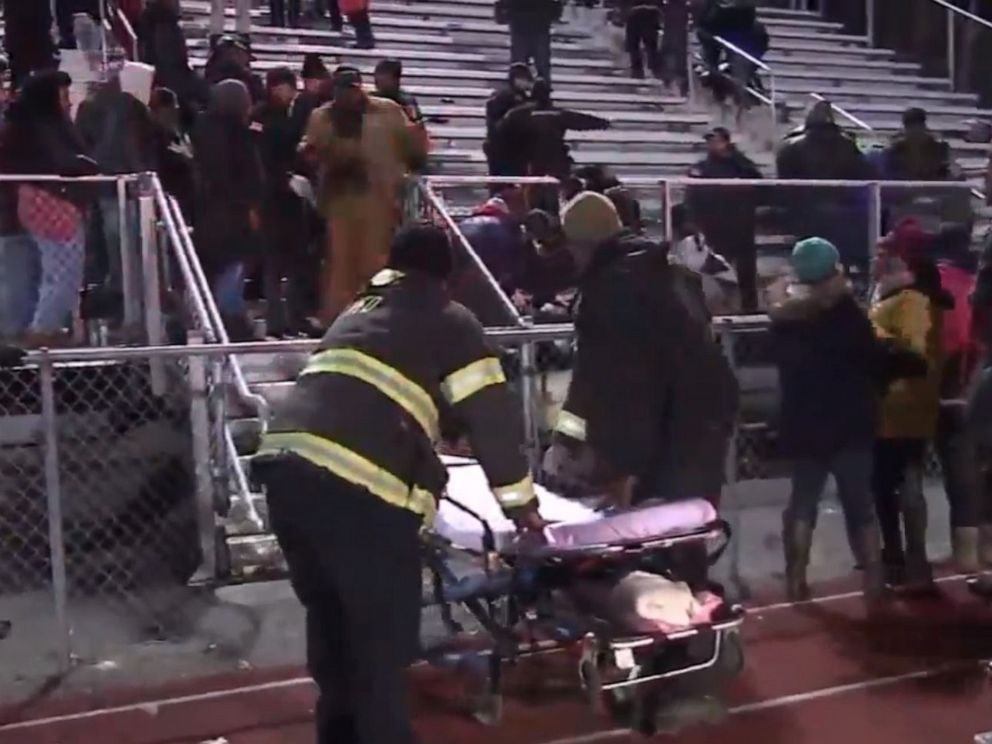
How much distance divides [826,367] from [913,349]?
0.62 meters

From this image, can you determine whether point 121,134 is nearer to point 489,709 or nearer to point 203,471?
point 203,471

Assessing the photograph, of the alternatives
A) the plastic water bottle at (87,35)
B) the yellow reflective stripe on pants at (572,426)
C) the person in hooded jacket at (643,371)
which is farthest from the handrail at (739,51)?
the yellow reflective stripe on pants at (572,426)

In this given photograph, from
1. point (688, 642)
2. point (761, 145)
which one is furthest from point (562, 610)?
point (761, 145)

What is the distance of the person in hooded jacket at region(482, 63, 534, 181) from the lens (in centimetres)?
986

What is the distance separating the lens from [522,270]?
8.65 meters

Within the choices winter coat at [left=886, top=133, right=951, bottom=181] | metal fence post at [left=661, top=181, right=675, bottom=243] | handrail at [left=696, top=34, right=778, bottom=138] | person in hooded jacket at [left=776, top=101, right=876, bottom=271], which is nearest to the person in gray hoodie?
metal fence post at [left=661, top=181, right=675, bottom=243]

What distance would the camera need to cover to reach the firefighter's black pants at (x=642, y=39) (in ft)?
49.4

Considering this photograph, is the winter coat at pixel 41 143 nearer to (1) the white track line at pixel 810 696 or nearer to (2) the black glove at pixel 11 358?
(2) the black glove at pixel 11 358

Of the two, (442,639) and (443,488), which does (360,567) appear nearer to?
(443,488)

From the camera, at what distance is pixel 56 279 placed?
754cm

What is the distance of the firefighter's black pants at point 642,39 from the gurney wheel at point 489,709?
36.4 feet

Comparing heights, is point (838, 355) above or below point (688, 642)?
above

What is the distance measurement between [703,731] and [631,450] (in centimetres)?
112

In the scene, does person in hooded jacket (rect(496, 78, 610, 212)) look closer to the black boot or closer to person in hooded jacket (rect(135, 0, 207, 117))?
person in hooded jacket (rect(135, 0, 207, 117))
